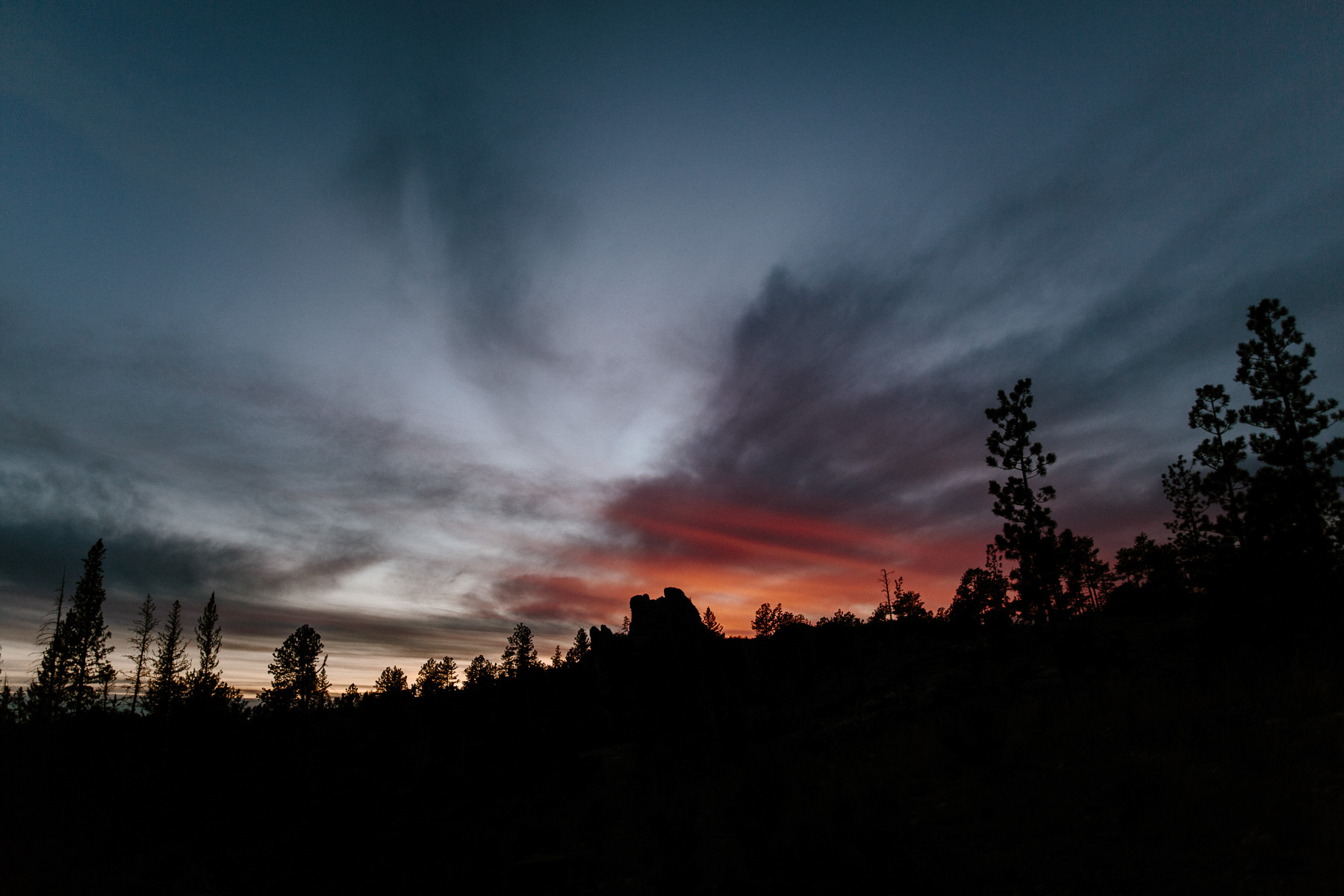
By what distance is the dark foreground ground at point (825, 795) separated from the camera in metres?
9.41

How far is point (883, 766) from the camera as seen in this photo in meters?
17.1

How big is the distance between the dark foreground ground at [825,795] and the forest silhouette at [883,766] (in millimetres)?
92

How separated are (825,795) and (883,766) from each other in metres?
3.19

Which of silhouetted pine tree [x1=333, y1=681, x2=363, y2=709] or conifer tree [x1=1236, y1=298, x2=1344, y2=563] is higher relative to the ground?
conifer tree [x1=1236, y1=298, x2=1344, y2=563]

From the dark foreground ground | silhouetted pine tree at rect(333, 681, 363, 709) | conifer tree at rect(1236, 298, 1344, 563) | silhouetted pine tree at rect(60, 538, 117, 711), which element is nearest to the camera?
the dark foreground ground

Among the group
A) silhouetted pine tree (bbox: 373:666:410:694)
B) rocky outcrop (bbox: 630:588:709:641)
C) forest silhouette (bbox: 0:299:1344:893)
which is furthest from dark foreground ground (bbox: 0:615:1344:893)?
silhouetted pine tree (bbox: 373:666:410:694)

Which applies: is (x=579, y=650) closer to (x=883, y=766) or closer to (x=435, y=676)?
(x=435, y=676)

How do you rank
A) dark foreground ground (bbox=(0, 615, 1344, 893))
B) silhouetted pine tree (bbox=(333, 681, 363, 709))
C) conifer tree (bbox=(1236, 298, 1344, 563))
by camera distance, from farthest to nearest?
silhouetted pine tree (bbox=(333, 681, 363, 709)), conifer tree (bbox=(1236, 298, 1344, 563)), dark foreground ground (bbox=(0, 615, 1344, 893))

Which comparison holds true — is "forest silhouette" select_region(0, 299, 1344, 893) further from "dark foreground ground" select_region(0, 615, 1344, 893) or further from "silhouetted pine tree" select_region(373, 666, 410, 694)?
"silhouetted pine tree" select_region(373, 666, 410, 694)

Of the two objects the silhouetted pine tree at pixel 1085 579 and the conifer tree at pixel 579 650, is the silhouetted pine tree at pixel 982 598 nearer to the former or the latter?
the silhouetted pine tree at pixel 1085 579

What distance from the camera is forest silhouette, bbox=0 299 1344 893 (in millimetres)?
9906

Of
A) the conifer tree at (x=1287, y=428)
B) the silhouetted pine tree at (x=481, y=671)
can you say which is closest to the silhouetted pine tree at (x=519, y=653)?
the silhouetted pine tree at (x=481, y=671)

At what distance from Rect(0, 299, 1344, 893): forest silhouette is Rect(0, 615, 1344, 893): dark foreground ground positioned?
9 centimetres

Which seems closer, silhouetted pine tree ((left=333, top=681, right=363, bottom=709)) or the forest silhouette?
the forest silhouette
